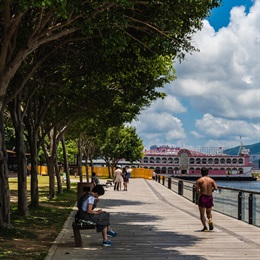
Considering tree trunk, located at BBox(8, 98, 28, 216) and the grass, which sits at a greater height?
tree trunk, located at BBox(8, 98, 28, 216)

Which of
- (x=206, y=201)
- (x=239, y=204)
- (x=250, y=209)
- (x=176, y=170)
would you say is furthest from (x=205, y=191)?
(x=176, y=170)

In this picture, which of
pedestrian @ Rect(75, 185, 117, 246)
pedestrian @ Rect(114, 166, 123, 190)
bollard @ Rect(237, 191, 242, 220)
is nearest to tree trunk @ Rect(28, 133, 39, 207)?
bollard @ Rect(237, 191, 242, 220)

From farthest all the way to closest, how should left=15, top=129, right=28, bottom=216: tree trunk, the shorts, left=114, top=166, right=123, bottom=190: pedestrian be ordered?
left=114, top=166, right=123, bottom=190: pedestrian → left=15, top=129, right=28, bottom=216: tree trunk → the shorts

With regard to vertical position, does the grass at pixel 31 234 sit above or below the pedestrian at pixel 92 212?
below

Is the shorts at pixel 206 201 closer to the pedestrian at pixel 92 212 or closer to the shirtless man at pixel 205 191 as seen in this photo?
the shirtless man at pixel 205 191

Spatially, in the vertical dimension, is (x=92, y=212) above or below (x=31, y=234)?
above

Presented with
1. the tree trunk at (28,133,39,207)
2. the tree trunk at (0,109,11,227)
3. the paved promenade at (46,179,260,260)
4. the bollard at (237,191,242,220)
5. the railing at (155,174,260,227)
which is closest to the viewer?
the paved promenade at (46,179,260,260)

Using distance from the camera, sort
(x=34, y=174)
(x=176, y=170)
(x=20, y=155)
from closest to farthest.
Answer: (x=20, y=155) → (x=34, y=174) → (x=176, y=170)

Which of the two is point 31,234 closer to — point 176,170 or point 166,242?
point 166,242

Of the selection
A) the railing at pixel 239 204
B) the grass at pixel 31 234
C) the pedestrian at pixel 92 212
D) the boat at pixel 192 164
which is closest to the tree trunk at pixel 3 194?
the grass at pixel 31 234

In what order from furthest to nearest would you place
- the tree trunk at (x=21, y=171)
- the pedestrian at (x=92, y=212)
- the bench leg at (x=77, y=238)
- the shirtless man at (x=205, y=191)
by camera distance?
1. the tree trunk at (x=21, y=171)
2. the shirtless man at (x=205, y=191)
3. the bench leg at (x=77, y=238)
4. the pedestrian at (x=92, y=212)

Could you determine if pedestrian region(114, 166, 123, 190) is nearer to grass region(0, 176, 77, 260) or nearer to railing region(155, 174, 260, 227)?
railing region(155, 174, 260, 227)

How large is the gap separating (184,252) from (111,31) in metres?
5.44

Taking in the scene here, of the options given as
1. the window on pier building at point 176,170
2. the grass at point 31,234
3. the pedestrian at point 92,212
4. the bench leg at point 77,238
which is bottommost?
the grass at point 31,234
